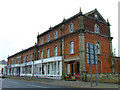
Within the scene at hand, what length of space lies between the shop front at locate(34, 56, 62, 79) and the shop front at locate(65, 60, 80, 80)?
1.35 m

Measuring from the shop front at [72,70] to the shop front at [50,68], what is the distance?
135cm

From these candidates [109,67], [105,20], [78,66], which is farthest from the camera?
[105,20]

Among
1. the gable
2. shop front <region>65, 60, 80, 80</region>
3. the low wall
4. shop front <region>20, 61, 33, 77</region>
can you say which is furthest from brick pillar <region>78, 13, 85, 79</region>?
shop front <region>20, 61, 33, 77</region>

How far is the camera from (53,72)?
27.9 m

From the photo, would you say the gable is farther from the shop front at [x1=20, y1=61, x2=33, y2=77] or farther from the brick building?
the shop front at [x1=20, y1=61, x2=33, y2=77]

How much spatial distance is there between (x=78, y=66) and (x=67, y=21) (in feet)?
28.8

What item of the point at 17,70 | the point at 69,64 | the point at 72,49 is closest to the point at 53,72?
the point at 69,64

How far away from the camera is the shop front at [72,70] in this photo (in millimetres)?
22938

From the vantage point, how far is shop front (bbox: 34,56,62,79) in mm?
26578

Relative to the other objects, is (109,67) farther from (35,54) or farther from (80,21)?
(35,54)

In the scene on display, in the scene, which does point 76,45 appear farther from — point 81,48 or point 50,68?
point 50,68

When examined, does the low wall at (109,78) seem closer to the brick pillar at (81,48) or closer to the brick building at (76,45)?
the brick building at (76,45)

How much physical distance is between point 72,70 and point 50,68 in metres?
5.96

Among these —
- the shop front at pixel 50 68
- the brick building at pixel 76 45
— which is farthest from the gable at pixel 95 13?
the shop front at pixel 50 68
